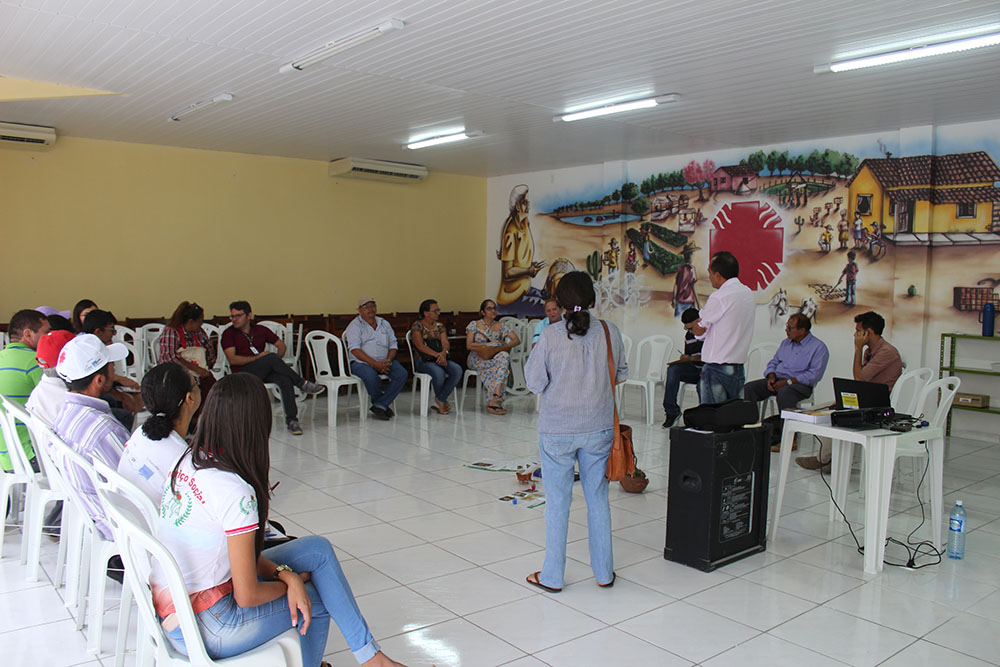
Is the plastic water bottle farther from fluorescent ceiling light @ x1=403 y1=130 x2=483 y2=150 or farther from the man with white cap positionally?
fluorescent ceiling light @ x1=403 y1=130 x2=483 y2=150

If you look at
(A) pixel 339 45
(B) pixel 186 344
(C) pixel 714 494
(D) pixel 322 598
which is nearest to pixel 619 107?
(A) pixel 339 45

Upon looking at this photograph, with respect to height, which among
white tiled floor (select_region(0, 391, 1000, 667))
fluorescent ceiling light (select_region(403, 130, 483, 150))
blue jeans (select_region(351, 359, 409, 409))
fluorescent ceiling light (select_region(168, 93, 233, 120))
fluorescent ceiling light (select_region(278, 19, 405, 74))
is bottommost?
white tiled floor (select_region(0, 391, 1000, 667))

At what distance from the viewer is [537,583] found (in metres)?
3.49

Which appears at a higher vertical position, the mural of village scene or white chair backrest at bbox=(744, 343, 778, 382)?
the mural of village scene

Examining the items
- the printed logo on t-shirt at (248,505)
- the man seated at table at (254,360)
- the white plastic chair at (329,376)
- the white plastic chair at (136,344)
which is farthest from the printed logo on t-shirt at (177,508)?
the white plastic chair at (136,344)

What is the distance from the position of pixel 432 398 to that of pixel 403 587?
17.1 ft

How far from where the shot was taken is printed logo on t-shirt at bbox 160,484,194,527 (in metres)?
2.02

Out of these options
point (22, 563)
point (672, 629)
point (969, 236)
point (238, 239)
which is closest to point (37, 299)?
point (238, 239)

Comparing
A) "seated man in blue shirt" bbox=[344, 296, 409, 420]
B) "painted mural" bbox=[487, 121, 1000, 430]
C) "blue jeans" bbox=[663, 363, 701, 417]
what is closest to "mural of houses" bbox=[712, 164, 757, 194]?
"painted mural" bbox=[487, 121, 1000, 430]

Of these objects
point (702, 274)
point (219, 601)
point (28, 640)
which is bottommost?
point (28, 640)

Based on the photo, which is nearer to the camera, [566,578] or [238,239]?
[566,578]

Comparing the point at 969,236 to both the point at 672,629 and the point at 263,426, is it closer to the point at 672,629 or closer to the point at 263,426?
the point at 672,629

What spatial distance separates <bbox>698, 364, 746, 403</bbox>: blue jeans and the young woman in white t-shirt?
342 cm

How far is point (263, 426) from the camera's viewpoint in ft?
6.89
